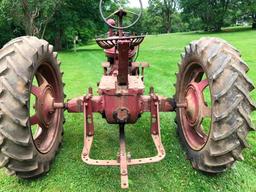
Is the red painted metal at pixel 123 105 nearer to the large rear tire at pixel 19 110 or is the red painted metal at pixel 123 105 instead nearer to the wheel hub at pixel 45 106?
the wheel hub at pixel 45 106

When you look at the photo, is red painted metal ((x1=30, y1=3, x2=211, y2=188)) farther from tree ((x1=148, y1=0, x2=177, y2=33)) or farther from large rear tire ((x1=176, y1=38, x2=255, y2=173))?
tree ((x1=148, y1=0, x2=177, y2=33))

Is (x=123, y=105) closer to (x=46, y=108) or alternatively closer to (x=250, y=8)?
(x=46, y=108)

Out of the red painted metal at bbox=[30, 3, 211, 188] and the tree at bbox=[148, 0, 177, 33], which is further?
the tree at bbox=[148, 0, 177, 33]

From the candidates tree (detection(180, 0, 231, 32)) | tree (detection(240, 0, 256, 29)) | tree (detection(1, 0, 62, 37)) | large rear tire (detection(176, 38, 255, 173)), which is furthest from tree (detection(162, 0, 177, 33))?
large rear tire (detection(176, 38, 255, 173))

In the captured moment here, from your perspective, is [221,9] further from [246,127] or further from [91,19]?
[246,127]

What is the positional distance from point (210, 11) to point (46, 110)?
42365 mm

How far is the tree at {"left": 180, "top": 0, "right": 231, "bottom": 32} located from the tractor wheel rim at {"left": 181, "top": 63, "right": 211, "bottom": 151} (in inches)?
1598

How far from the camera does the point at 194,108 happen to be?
3848 mm

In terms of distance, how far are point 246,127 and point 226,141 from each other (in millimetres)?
234

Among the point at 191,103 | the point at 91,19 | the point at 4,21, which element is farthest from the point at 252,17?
the point at 191,103

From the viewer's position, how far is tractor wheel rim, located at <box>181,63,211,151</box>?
3763mm

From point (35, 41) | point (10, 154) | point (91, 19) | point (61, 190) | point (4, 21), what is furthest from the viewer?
point (91, 19)

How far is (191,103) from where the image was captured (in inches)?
154

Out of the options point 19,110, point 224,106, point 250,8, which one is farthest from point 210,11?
point 19,110
